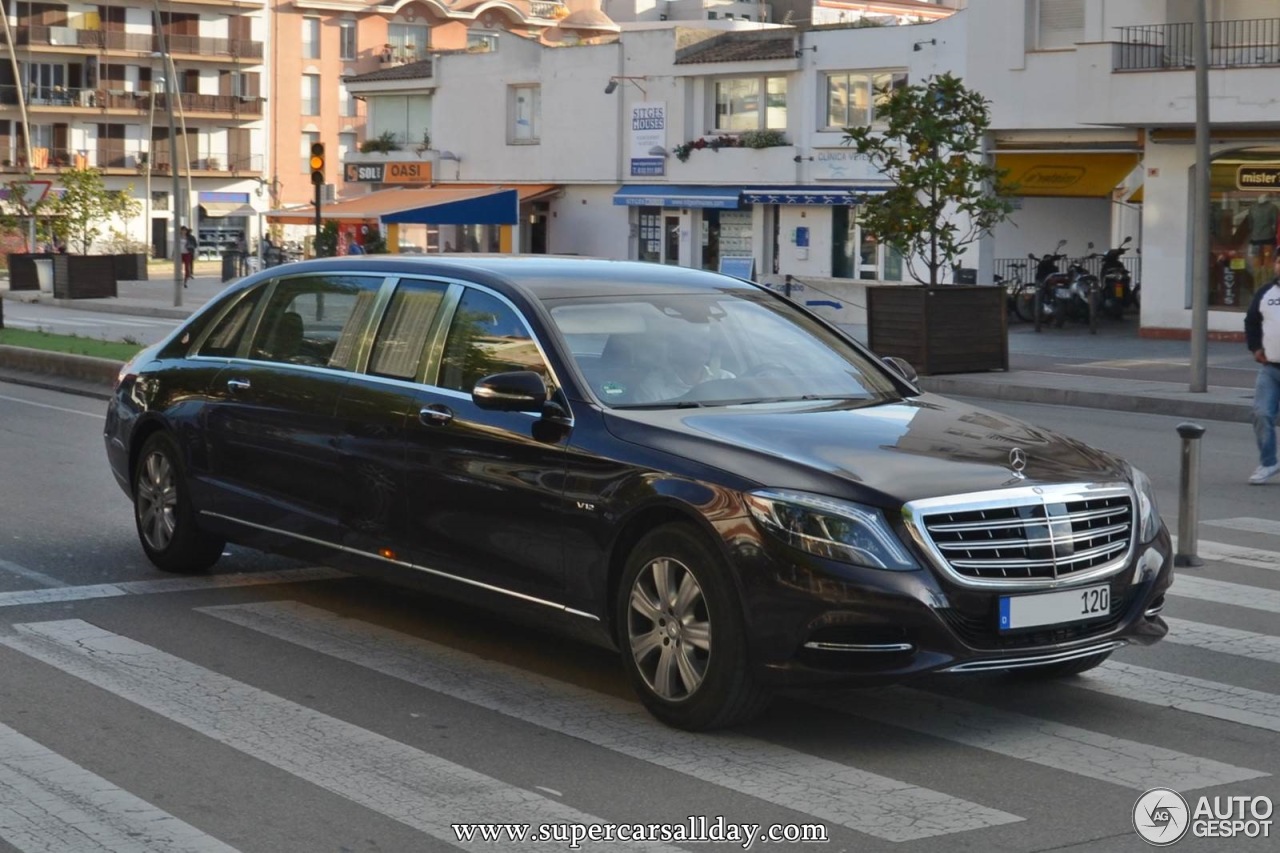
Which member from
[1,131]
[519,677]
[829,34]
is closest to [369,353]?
[519,677]

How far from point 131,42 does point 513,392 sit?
87542 millimetres

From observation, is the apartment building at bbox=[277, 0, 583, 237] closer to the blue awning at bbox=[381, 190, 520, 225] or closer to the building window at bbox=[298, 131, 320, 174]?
the building window at bbox=[298, 131, 320, 174]

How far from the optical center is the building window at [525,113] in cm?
5784

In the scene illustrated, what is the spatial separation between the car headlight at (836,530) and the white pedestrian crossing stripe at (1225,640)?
236 cm

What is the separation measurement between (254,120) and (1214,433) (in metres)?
80.4

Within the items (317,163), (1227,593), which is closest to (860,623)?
(1227,593)

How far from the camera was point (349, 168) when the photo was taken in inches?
2557

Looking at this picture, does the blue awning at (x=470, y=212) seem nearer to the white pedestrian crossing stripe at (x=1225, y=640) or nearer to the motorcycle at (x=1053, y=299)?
the motorcycle at (x=1053, y=299)

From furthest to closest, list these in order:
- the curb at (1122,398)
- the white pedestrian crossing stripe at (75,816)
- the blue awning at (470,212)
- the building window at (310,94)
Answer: the building window at (310,94), the blue awning at (470,212), the curb at (1122,398), the white pedestrian crossing stripe at (75,816)

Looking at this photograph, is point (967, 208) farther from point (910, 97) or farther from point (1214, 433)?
point (1214, 433)

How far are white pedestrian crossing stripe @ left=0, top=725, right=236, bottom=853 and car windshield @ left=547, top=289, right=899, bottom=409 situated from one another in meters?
2.30

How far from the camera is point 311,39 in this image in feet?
308

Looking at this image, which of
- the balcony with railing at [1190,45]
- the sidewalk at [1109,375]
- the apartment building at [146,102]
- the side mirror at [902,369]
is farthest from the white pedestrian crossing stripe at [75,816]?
the apartment building at [146,102]

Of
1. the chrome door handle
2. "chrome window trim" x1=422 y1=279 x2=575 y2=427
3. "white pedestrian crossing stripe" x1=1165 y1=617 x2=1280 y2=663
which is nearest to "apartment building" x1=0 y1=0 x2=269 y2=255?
"chrome window trim" x1=422 y1=279 x2=575 y2=427
